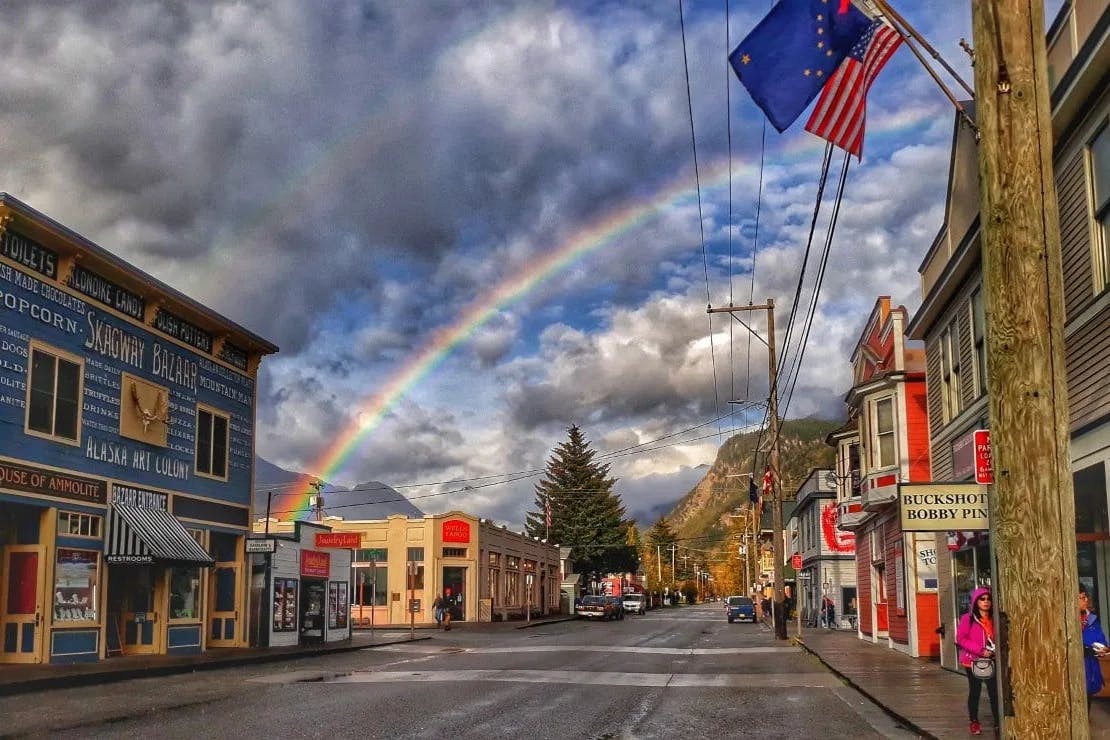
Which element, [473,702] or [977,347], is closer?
[473,702]

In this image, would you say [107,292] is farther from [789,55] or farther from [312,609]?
[789,55]

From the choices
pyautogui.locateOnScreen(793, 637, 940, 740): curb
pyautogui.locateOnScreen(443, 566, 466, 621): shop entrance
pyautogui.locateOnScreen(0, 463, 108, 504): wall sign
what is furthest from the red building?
pyautogui.locateOnScreen(443, 566, 466, 621): shop entrance

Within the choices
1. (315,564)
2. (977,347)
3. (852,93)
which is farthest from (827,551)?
(852,93)

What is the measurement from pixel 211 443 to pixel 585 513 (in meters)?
73.2

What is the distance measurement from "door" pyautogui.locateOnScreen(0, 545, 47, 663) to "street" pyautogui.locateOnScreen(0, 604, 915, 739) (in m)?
3.28

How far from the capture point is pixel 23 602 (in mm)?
22516

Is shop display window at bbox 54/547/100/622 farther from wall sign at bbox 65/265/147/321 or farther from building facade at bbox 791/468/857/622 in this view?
building facade at bbox 791/468/857/622

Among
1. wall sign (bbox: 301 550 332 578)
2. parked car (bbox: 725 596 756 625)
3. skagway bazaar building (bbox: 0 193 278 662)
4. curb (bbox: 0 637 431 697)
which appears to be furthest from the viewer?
parked car (bbox: 725 596 756 625)

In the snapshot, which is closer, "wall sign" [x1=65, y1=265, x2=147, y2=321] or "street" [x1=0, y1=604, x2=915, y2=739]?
"street" [x1=0, y1=604, x2=915, y2=739]

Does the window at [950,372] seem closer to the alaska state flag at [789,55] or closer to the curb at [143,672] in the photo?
the alaska state flag at [789,55]

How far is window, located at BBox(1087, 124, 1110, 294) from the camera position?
13031 mm

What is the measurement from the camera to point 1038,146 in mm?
6844

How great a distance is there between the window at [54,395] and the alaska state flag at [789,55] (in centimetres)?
1840

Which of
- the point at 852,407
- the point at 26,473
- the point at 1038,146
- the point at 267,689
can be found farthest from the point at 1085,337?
the point at 852,407
